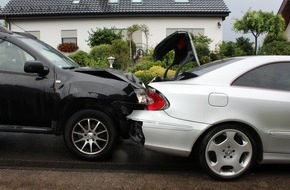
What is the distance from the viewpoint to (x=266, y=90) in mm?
4668

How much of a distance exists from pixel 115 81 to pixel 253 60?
1.78 m

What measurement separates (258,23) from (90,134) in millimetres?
15481

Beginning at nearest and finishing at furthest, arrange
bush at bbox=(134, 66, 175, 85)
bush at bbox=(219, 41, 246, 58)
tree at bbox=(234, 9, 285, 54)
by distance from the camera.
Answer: bush at bbox=(134, 66, 175, 85) < bush at bbox=(219, 41, 246, 58) < tree at bbox=(234, 9, 285, 54)

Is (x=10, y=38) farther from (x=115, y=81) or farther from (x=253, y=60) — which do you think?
(x=253, y=60)

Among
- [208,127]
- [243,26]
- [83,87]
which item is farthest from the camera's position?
[243,26]

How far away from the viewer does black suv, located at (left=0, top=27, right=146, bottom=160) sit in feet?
17.1

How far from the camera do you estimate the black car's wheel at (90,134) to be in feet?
17.0

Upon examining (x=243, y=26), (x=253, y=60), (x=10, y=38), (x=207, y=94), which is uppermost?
(x=243, y=26)

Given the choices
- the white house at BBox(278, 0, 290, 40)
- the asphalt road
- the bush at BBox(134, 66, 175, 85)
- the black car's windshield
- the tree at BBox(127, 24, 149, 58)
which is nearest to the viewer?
the asphalt road

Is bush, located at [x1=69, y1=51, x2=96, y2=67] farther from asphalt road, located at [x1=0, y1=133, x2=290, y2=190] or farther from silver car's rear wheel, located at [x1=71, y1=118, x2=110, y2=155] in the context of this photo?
silver car's rear wheel, located at [x1=71, y1=118, x2=110, y2=155]

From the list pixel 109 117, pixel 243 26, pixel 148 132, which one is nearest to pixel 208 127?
pixel 148 132

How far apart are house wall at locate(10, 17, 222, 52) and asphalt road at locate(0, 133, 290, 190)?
20842 mm

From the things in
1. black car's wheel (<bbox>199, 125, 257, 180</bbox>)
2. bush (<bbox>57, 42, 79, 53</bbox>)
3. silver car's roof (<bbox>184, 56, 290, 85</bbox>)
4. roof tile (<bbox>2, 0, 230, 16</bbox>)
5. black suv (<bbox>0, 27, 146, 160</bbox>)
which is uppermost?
roof tile (<bbox>2, 0, 230, 16</bbox>)

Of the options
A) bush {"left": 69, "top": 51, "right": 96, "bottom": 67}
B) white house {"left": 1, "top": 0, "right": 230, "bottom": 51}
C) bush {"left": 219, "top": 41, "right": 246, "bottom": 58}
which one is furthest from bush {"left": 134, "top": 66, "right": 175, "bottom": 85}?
white house {"left": 1, "top": 0, "right": 230, "bottom": 51}
